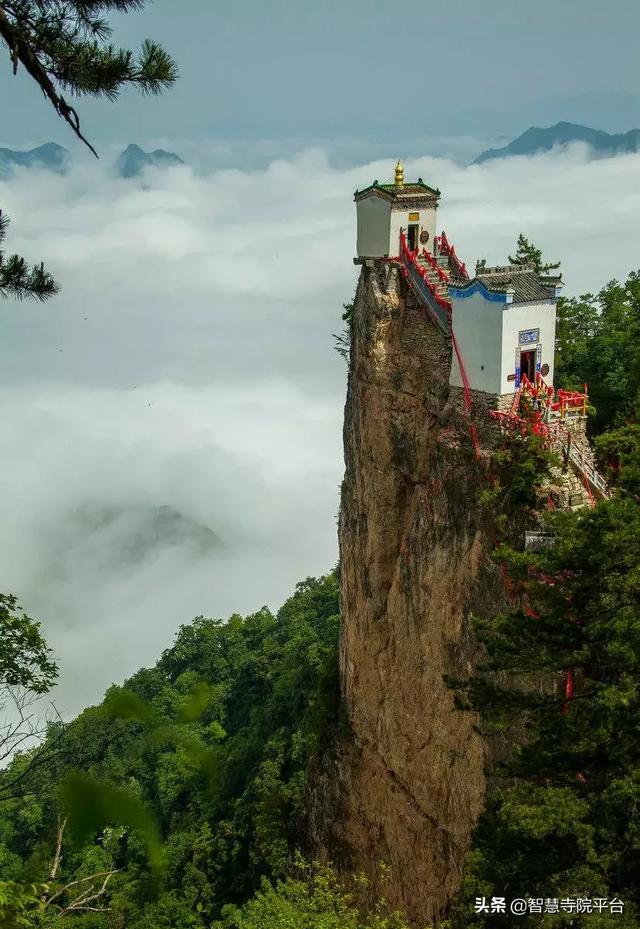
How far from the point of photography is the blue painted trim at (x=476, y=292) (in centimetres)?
2055

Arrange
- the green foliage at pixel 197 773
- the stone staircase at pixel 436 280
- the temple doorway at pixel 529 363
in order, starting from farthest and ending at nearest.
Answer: the green foliage at pixel 197 773 → the stone staircase at pixel 436 280 → the temple doorway at pixel 529 363

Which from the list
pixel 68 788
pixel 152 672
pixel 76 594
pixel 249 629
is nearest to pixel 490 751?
pixel 68 788

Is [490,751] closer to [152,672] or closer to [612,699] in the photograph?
[612,699]

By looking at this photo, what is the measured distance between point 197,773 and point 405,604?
2291cm

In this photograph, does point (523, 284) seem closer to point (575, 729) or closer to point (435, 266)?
point (435, 266)

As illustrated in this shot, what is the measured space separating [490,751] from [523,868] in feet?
27.5

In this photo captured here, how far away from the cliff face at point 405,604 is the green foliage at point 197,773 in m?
3.06

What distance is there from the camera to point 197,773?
44281 mm

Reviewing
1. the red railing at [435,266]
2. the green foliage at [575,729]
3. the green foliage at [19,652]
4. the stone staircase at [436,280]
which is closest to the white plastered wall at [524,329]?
the stone staircase at [436,280]

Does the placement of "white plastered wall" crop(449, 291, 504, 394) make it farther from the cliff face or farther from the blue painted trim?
the cliff face

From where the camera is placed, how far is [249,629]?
53.9m

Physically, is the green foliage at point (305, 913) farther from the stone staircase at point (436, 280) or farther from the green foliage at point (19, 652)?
the stone staircase at point (436, 280)

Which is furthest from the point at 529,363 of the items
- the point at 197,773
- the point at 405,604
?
the point at 197,773

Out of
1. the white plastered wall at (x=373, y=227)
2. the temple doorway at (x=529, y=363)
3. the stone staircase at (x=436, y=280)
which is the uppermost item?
the white plastered wall at (x=373, y=227)
